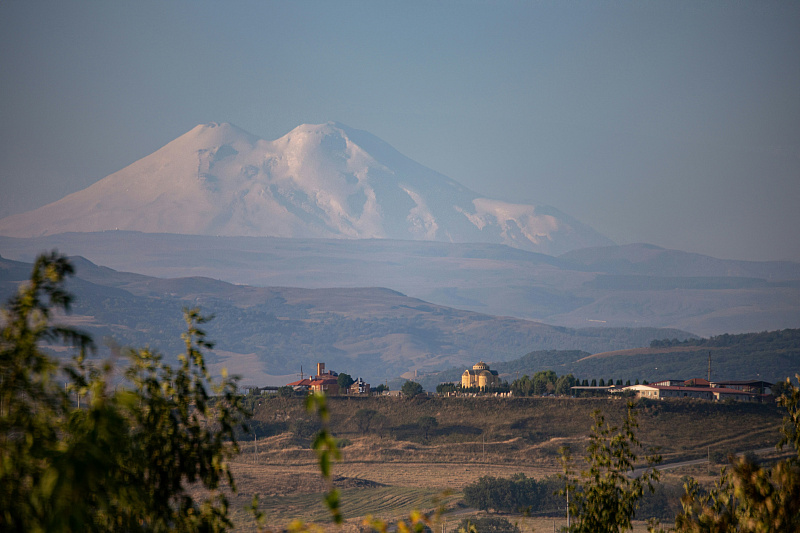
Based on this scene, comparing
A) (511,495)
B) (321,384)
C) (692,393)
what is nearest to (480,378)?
(321,384)

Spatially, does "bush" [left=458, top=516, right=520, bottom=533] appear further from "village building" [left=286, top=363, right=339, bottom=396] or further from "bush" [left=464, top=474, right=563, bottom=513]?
"village building" [left=286, top=363, right=339, bottom=396]

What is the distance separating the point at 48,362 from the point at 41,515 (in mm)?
1504

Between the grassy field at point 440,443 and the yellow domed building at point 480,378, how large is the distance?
26814 mm

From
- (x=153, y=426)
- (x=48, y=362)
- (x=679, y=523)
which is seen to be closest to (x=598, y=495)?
(x=679, y=523)

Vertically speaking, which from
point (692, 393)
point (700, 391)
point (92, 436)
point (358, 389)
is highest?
point (92, 436)

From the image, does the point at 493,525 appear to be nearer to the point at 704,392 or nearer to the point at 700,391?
the point at 700,391

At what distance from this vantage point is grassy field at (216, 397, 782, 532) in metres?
75.8

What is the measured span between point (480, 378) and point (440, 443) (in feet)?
155

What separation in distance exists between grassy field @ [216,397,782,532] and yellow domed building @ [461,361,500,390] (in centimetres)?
2681

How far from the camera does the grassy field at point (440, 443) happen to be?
249 feet

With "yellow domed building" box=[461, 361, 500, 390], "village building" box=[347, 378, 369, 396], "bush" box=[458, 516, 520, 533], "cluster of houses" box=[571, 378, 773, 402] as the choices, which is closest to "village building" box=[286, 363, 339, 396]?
"village building" box=[347, 378, 369, 396]

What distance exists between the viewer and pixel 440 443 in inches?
4181

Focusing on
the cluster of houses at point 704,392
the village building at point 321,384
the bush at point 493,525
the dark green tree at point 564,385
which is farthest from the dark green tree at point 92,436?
the village building at point 321,384

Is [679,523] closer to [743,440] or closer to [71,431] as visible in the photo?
[71,431]
